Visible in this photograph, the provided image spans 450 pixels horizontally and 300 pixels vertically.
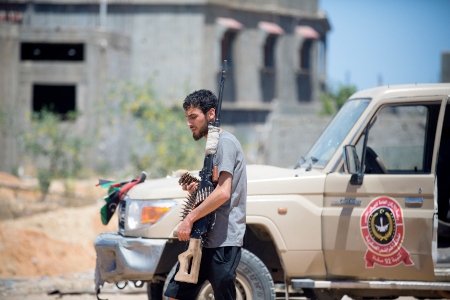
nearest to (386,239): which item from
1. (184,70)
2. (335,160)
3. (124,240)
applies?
A: (335,160)

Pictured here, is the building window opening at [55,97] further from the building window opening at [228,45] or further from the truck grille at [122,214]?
the truck grille at [122,214]

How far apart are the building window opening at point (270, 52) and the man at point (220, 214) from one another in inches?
1182

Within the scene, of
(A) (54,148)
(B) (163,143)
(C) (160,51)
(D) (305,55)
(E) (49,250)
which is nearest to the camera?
(E) (49,250)

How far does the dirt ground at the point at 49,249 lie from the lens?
29.0 ft

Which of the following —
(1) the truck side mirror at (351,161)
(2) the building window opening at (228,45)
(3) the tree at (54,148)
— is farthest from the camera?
(2) the building window opening at (228,45)

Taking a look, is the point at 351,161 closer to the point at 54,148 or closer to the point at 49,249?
the point at 49,249

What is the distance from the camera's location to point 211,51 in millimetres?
31250

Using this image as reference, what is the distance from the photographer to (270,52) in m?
35.1

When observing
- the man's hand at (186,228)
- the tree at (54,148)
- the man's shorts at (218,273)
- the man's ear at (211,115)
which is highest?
the man's ear at (211,115)

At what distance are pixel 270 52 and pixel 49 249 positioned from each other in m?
24.2

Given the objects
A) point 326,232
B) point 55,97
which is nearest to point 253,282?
point 326,232

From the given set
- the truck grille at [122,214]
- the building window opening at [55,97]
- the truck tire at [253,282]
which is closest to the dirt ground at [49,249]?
the truck grille at [122,214]

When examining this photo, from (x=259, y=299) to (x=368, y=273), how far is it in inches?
38.0

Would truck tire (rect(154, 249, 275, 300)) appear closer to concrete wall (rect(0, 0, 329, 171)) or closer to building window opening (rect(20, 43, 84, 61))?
concrete wall (rect(0, 0, 329, 171))
